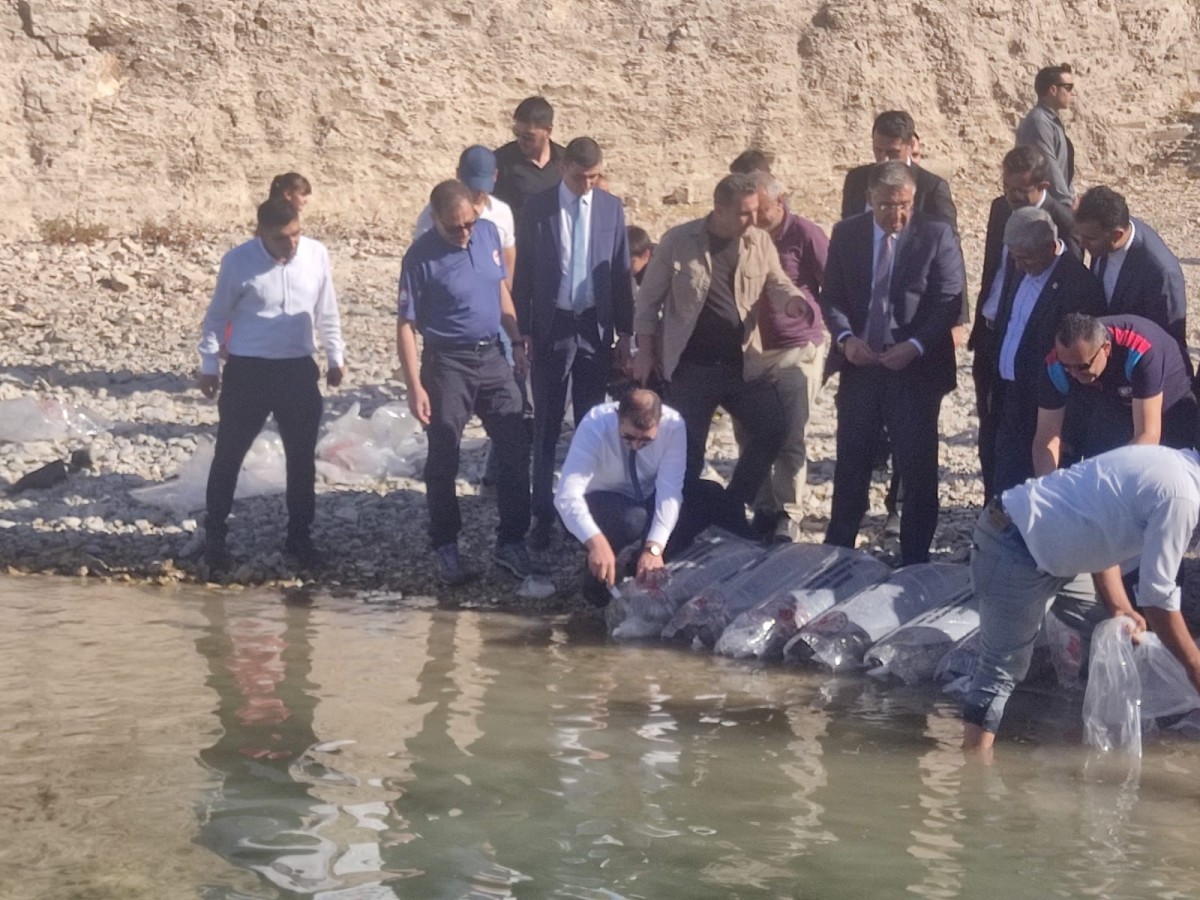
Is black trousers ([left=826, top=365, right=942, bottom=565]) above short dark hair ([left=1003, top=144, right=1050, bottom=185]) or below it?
below

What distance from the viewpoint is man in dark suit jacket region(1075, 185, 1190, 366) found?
6.37m

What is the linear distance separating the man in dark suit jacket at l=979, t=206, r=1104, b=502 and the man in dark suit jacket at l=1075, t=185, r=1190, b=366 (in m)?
0.08

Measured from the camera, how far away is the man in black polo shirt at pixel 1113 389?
19.0 ft

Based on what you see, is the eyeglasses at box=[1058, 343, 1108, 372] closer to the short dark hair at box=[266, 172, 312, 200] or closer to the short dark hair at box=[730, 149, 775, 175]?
the short dark hair at box=[730, 149, 775, 175]

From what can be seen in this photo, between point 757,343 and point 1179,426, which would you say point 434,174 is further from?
point 1179,426

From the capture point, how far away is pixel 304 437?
8094 millimetres

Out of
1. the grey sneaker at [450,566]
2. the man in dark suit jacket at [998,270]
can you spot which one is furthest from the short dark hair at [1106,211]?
the grey sneaker at [450,566]

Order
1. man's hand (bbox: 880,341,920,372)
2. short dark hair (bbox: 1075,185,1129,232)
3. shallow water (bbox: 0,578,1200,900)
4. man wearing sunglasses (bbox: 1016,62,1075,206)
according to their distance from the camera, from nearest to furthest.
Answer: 1. shallow water (bbox: 0,578,1200,900)
2. short dark hair (bbox: 1075,185,1129,232)
3. man's hand (bbox: 880,341,920,372)
4. man wearing sunglasses (bbox: 1016,62,1075,206)

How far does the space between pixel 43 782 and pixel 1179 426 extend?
13.2ft

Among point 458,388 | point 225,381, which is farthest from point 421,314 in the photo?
point 225,381

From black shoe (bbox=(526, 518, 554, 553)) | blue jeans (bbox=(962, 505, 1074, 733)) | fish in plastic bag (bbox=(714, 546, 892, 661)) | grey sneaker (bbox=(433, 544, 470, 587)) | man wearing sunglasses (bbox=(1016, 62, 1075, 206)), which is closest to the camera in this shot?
blue jeans (bbox=(962, 505, 1074, 733))

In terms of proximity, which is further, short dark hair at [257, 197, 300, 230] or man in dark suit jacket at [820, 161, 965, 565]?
short dark hair at [257, 197, 300, 230]

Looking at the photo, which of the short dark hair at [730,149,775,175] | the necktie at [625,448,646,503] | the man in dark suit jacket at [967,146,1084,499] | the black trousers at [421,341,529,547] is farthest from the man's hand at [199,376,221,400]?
the man in dark suit jacket at [967,146,1084,499]

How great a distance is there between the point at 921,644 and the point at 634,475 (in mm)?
1385
